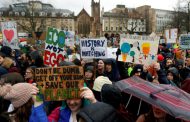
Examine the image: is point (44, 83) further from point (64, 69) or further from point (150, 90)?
point (150, 90)

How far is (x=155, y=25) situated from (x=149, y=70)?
444 ft

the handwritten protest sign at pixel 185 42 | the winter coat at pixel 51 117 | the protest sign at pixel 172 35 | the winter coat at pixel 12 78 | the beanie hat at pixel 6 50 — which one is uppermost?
the protest sign at pixel 172 35

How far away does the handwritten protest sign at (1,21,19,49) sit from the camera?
10.1 meters

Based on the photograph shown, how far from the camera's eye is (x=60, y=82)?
11.1ft

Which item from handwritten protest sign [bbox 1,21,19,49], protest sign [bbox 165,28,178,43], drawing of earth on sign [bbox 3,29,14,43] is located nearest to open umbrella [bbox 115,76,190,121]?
handwritten protest sign [bbox 1,21,19,49]

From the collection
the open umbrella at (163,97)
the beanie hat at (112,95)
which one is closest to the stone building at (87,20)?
the beanie hat at (112,95)

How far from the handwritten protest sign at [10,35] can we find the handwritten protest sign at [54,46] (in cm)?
430

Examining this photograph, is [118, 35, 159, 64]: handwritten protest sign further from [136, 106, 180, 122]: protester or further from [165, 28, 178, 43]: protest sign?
[165, 28, 178, 43]: protest sign

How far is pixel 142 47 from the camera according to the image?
7512 mm

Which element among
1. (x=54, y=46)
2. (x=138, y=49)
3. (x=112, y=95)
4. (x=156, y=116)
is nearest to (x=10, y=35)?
(x=138, y=49)

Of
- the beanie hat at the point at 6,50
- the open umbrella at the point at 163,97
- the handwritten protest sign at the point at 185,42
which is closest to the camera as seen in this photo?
the open umbrella at the point at 163,97

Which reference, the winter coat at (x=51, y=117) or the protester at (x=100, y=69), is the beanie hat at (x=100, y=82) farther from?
the protester at (x=100, y=69)

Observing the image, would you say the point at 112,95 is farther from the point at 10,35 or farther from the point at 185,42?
the point at 10,35

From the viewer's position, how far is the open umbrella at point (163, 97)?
2457mm
